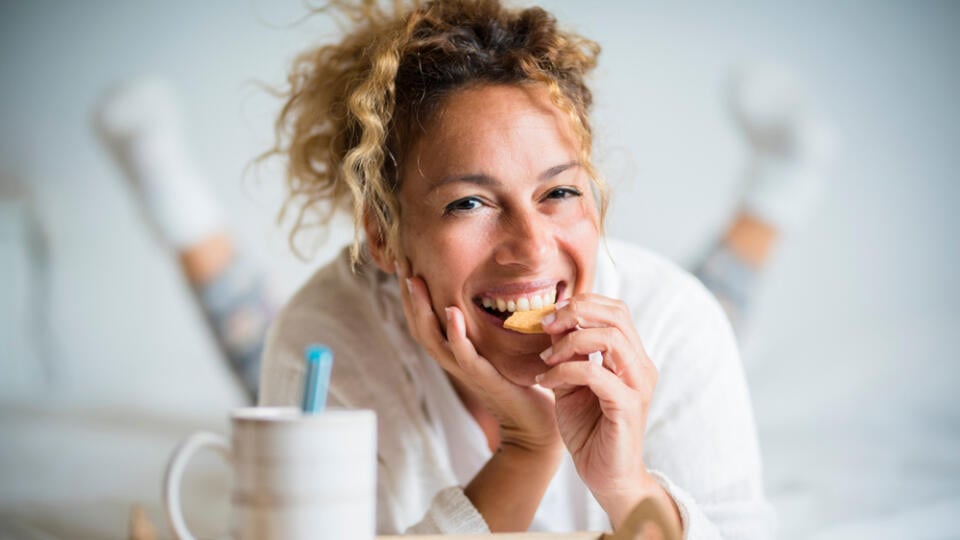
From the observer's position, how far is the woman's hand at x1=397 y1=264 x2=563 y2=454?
1155mm

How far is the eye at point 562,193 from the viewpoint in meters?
1.20

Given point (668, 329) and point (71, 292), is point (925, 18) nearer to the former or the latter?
point (668, 329)

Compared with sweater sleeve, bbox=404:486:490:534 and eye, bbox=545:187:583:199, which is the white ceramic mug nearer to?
sweater sleeve, bbox=404:486:490:534

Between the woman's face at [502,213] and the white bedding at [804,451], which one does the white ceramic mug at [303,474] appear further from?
the white bedding at [804,451]

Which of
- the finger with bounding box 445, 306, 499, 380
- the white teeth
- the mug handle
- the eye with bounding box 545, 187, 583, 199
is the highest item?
the eye with bounding box 545, 187, 583, 199

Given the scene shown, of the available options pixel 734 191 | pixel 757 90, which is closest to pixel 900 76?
pixel 757 90

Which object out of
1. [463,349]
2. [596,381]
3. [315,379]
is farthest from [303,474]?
[463,349]

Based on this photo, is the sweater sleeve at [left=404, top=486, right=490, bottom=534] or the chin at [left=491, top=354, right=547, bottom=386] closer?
the sweater sleeve at [left=404, top=486, right=490, bottom=534]

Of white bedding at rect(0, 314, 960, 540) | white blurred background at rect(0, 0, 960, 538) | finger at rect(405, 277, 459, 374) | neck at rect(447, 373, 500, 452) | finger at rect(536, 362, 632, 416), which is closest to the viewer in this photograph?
finger at rect(536, 362, 632, 416)

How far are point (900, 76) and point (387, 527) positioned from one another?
2699mm

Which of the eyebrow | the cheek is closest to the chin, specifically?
the cheek

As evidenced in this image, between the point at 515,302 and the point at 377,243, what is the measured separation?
0.29 m

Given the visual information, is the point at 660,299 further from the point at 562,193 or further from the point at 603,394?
the point at 603,394

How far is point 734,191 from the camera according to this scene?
9.97ft
